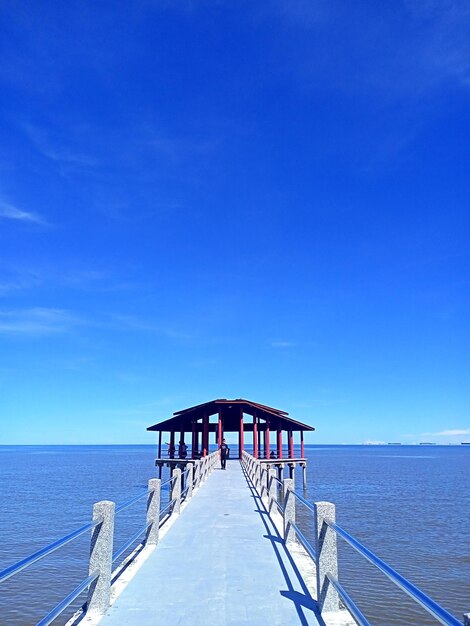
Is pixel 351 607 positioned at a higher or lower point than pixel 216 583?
higher

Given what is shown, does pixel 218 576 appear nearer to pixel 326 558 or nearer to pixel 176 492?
pixel 326 558

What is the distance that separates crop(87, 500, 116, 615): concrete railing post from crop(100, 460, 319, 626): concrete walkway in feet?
0.50

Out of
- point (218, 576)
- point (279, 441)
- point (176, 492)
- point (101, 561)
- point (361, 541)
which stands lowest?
point (361, 541)

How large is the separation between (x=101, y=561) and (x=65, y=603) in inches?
48.5

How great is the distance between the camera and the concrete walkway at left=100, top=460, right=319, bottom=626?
16.0 ft

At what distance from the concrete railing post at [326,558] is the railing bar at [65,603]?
2304 millimetres

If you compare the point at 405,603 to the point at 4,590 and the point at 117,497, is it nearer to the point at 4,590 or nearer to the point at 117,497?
the point at 4,590

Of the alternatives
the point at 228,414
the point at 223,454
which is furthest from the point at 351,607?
the point at 228,414

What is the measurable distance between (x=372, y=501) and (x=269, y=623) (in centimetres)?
3018

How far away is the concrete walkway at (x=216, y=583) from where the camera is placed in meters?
4.86

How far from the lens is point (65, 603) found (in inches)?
149

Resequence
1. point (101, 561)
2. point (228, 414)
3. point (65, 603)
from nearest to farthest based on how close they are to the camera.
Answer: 1. point (65, 603)
2. point (101, 561)
3. point (228, 414)

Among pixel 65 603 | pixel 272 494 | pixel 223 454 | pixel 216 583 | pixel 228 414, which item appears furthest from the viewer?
pixel 228 414

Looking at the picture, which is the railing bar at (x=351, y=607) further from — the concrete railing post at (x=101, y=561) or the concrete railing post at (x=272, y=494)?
the concrete railing post at (x=272, y=494)
